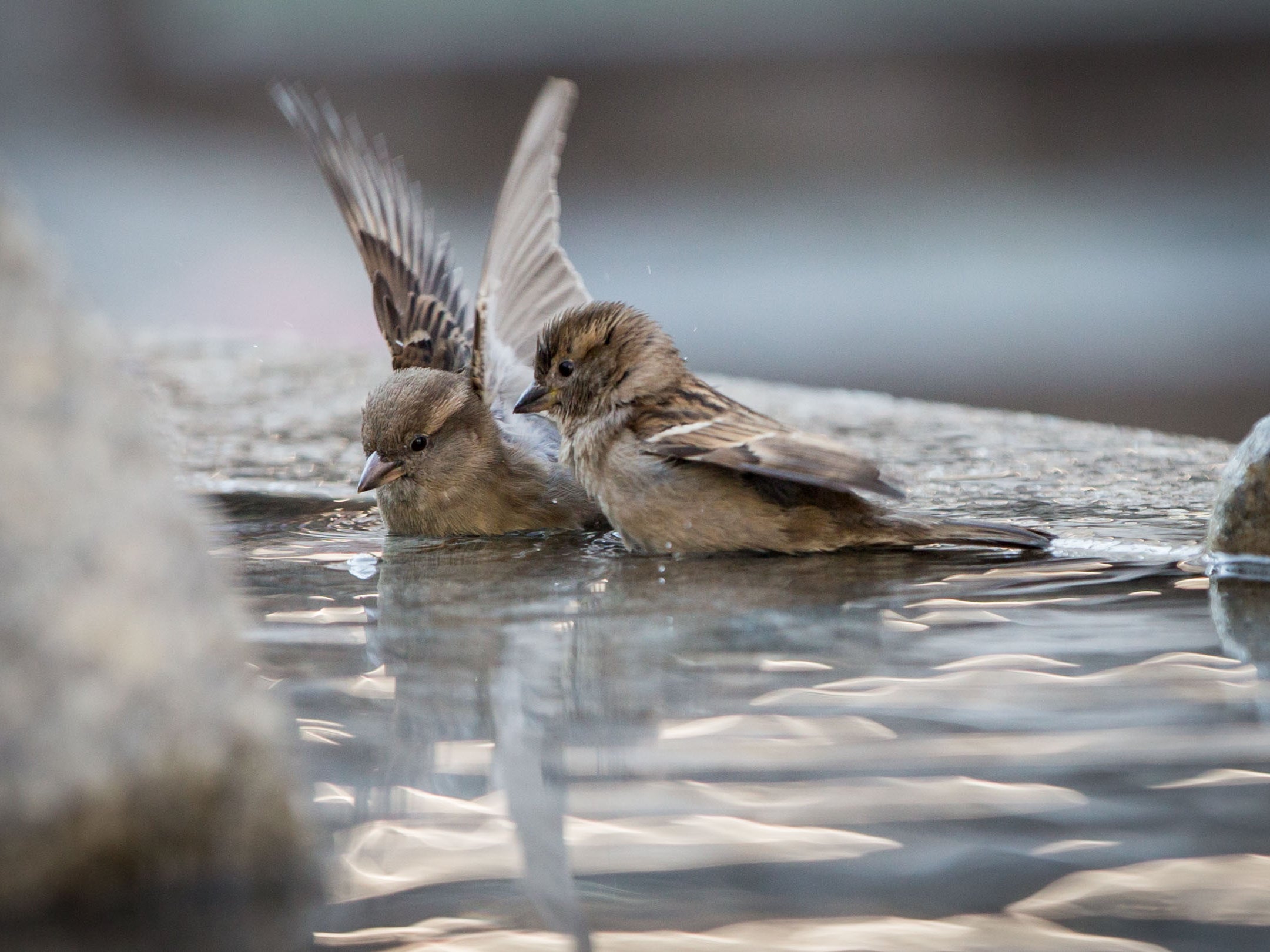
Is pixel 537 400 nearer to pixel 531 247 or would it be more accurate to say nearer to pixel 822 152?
pixel 531 247

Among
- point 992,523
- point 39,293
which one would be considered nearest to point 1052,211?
point 992,523

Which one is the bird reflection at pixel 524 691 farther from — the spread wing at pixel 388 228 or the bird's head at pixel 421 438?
the spread wing at pixel 388 228

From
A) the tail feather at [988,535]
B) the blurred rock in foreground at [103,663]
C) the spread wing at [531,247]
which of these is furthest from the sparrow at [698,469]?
the blurred rock in foreground at [103,663]

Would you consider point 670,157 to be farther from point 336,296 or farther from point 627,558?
point 627,558

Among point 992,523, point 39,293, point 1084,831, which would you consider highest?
point 39,293

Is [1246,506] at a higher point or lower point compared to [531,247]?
lower

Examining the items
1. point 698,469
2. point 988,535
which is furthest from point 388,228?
point 988,535
